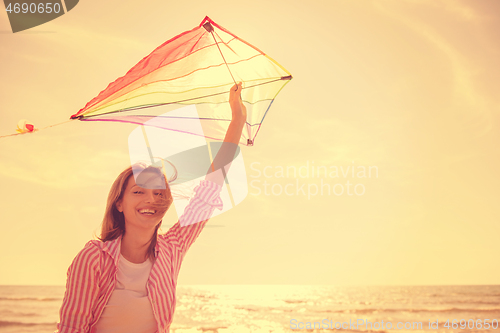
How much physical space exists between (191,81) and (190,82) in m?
0.01

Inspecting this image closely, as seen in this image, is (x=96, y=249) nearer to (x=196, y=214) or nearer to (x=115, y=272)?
(x=115, y=272)

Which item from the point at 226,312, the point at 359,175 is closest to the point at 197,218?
the point at 226,312

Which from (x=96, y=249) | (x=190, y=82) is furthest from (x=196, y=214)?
(x=190, y=82)

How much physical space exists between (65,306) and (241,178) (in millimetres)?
1085

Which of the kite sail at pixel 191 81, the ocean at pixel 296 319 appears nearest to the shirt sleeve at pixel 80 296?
the kite sail at pixel 191 81

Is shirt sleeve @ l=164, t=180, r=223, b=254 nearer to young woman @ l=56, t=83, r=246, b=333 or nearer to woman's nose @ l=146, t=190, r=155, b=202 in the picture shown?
young woman @ l=56, t=83, r=246, b=333

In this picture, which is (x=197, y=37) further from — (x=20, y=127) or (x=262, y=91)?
(x=20, y=127)

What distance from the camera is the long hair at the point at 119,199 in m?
1.56

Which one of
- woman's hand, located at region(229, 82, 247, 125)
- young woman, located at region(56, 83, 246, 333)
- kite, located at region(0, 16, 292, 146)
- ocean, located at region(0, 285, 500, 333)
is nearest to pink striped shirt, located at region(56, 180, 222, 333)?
young woman, located at region(56, 83, 246, 333)

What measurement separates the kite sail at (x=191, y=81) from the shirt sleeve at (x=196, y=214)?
1.20 meters

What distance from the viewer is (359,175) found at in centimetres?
3825

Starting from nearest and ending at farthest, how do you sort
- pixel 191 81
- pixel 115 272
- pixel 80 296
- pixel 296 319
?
pixel 80 296
pixel 115 272
pixel 191 81
pixel 296 319

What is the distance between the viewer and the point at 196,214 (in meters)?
1.64

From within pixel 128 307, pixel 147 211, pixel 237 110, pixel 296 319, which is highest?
pixel 296 319
